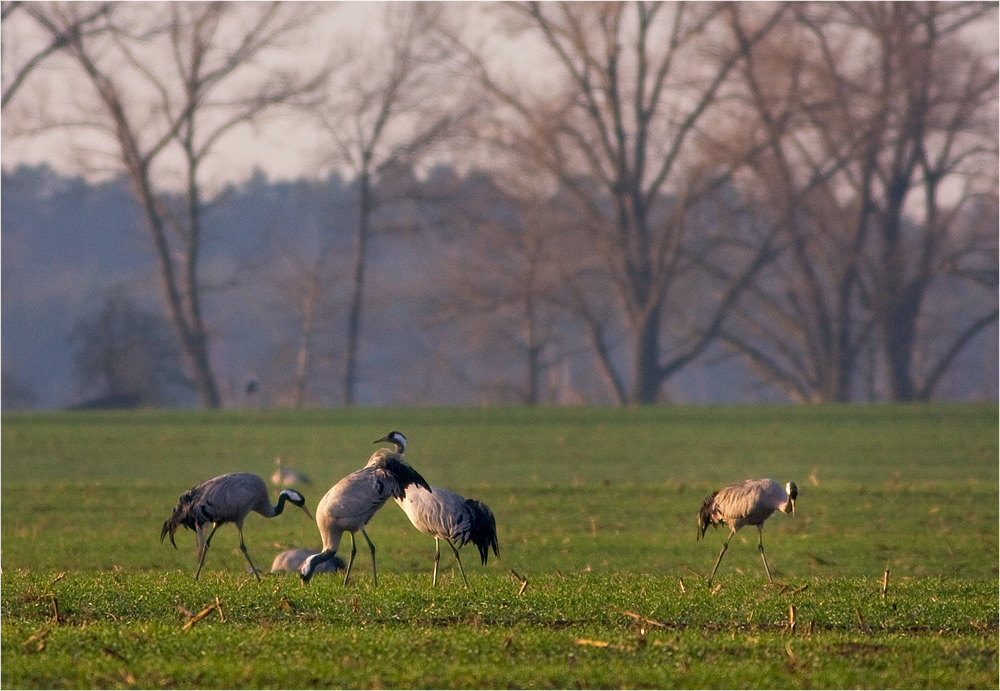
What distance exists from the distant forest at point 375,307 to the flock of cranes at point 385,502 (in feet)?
79.0

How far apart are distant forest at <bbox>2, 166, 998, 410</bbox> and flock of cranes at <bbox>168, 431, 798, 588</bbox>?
2408cm

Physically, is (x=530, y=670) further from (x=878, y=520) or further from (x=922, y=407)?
(x=922, y=407)

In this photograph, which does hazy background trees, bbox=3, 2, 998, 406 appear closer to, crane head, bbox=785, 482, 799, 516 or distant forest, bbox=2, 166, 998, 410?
distant forest, bbox=2, 166, 998, 410

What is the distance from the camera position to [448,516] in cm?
1049

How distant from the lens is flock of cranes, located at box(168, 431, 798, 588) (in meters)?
10.3

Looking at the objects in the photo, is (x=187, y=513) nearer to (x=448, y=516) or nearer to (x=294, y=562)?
(x=294, y=562)

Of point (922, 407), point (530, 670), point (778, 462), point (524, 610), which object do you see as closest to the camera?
point (530, 670)

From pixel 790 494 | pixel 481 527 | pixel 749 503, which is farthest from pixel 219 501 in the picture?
pixel 790 494

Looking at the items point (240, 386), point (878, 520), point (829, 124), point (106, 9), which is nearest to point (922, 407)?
point (829, 124)

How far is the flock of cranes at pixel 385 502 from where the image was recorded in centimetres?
1029

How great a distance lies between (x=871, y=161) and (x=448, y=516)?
1246 inches

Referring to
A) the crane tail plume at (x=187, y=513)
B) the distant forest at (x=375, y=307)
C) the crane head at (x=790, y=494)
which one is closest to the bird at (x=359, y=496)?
the crane tail plume at (x=187, y=513)

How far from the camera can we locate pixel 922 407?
31.7m

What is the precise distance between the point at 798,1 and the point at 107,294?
2768 cm
